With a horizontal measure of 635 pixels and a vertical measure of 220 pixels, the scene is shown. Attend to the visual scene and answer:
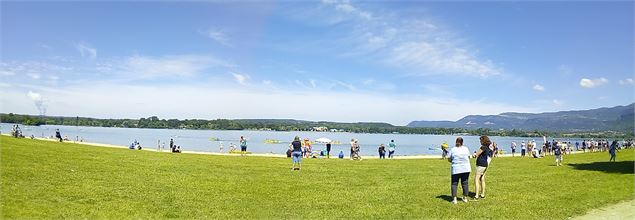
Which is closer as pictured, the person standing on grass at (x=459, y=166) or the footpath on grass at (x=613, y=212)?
the footpath on grass at (x=613, y=212)

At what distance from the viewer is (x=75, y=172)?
18.4 metres

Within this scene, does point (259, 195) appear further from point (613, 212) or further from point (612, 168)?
point (612, 168)

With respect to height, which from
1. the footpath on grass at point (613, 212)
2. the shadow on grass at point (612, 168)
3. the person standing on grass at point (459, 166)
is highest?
the person standing on grass at point (459, 166)

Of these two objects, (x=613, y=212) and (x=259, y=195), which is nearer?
(x=613, y=212)

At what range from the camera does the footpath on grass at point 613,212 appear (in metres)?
12.6

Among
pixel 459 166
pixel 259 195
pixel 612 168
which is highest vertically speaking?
pixel 459 166

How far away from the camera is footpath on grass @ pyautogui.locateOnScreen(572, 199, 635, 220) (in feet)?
41.2

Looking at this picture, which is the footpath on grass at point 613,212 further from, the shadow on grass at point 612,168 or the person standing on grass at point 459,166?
the shadow on grass at point 612,168

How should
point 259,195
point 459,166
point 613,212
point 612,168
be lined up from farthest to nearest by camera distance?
point 612,168 < point 259,195 < point 459,166 < point 613,212

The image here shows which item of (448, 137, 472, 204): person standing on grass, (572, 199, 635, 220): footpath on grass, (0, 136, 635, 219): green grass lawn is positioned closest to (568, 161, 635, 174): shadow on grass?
(0, 136, 635, 219): green grass lawn

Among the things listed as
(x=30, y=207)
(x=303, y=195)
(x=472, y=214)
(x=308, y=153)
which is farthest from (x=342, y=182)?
(x=308, y=153)

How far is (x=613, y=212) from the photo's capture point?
43.4ft

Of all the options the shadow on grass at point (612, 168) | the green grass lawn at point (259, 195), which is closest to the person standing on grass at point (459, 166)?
the green grass lawn at point (259, 195)

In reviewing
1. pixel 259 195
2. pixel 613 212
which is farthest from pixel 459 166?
pixel 259 195
